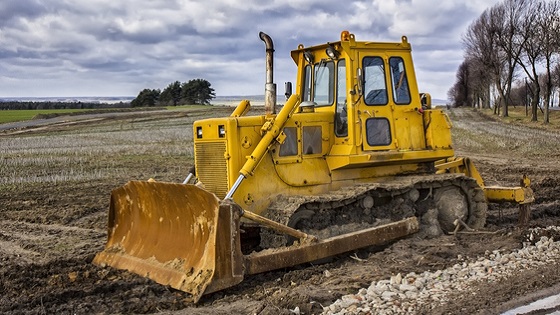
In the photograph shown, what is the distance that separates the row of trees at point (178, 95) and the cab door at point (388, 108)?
242ft

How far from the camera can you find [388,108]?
9.30 metres

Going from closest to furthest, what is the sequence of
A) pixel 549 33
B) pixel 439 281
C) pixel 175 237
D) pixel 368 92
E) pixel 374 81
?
pixel 439 281, pixel 175 237, pixel 368 92, pixel 374 81, pixel 549 33

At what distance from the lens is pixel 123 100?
329 ft

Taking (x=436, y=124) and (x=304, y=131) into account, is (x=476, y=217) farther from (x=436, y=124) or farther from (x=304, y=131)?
(x=304, y=131)

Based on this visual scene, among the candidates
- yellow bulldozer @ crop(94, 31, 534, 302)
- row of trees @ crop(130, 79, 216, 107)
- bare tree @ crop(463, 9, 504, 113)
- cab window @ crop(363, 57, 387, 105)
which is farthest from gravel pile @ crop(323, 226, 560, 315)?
row of trees @ crop(130, 79, 216, 107)

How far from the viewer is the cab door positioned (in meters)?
9.10

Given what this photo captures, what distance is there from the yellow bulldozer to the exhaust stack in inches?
0.8

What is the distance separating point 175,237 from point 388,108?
12.0ft

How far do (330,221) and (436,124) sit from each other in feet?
8.12

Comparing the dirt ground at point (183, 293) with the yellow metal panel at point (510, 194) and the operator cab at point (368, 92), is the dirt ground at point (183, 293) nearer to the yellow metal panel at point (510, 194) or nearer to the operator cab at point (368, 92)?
the yellow metal panel at point (510, 194)

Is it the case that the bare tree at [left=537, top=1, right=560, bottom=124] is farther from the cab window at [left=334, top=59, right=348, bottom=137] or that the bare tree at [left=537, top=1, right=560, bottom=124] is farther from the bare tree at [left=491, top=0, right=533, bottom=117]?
the cab window at [left=334, top=59, right=348, bottom=137]

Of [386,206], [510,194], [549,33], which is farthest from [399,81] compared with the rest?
[549,33]

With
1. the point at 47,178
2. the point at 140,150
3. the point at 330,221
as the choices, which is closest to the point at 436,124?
the point at 330,221

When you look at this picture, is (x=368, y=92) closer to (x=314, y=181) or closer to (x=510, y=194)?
(x=314, y=181)
